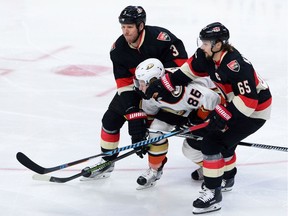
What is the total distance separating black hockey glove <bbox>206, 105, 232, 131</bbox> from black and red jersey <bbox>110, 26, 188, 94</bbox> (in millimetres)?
562

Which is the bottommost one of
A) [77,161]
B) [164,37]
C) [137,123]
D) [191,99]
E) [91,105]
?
[91,105]

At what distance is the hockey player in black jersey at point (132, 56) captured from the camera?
4.09 m

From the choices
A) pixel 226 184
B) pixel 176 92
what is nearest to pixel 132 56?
pixel 176 92

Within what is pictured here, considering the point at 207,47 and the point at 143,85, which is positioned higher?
the point at 207,47

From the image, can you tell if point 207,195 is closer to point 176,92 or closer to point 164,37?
point 176,92

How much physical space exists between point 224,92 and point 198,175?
62 cm

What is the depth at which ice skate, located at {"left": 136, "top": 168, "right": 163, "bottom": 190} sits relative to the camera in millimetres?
4219

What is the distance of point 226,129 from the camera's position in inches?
153

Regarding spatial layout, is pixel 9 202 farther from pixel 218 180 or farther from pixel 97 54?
pixel 97 54

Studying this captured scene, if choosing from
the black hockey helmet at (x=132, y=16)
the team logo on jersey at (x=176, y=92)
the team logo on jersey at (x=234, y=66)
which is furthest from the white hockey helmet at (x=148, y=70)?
the team logo on jersey at (x=234, y=66)

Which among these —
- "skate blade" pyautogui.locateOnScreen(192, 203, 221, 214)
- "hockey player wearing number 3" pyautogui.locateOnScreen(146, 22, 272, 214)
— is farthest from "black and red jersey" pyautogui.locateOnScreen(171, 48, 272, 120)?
"skate blade" pyautogui.locateOnScreen(192, 203, 221, 214)

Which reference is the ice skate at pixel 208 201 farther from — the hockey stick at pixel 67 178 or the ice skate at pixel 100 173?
the ice skate at pixel 100 173

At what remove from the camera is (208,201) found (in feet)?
12.8

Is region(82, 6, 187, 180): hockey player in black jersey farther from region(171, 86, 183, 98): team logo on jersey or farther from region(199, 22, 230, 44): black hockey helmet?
region(199, 22, 230, 44): black hockey helmet
